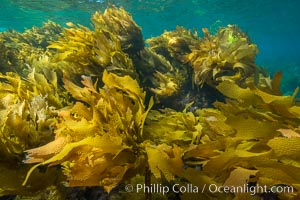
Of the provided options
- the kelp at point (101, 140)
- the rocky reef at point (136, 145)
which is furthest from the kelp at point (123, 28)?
the kelp at point (101, 140)

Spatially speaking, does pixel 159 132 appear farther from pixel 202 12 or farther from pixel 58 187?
pixel 202 12

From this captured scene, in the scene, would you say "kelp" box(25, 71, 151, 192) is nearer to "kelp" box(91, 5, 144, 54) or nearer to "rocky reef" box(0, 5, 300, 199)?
"rocky reef" box(0, 5, 300, 199)

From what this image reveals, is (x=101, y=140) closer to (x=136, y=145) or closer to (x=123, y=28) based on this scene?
→ (x=136, y=145)

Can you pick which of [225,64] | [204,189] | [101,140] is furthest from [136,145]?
[225,64]

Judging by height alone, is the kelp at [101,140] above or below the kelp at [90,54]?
below

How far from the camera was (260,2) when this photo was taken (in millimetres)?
27625

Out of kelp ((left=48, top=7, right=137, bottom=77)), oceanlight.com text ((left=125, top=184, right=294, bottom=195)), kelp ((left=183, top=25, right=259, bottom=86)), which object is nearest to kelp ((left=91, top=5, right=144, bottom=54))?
kelp ((left=48, top=7, right=137, bottom=77))

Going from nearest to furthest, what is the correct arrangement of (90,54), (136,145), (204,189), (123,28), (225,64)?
1. (204,189)
2. (136,145)
3. (90,54)
4. (225,64)
5. (123,28)

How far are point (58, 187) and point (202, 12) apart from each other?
33.8m

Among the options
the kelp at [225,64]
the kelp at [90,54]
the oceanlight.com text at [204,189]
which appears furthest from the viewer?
the kelp at [225,64]

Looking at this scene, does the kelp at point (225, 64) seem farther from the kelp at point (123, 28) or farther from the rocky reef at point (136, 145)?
the rocky reef at point (136, 145)

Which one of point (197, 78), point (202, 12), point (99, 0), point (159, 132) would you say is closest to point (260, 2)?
point (202, 12)

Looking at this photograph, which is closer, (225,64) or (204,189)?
(204,189)

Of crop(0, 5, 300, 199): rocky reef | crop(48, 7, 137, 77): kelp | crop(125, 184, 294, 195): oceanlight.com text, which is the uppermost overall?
crop(48, 7, 137, 77): kelp
